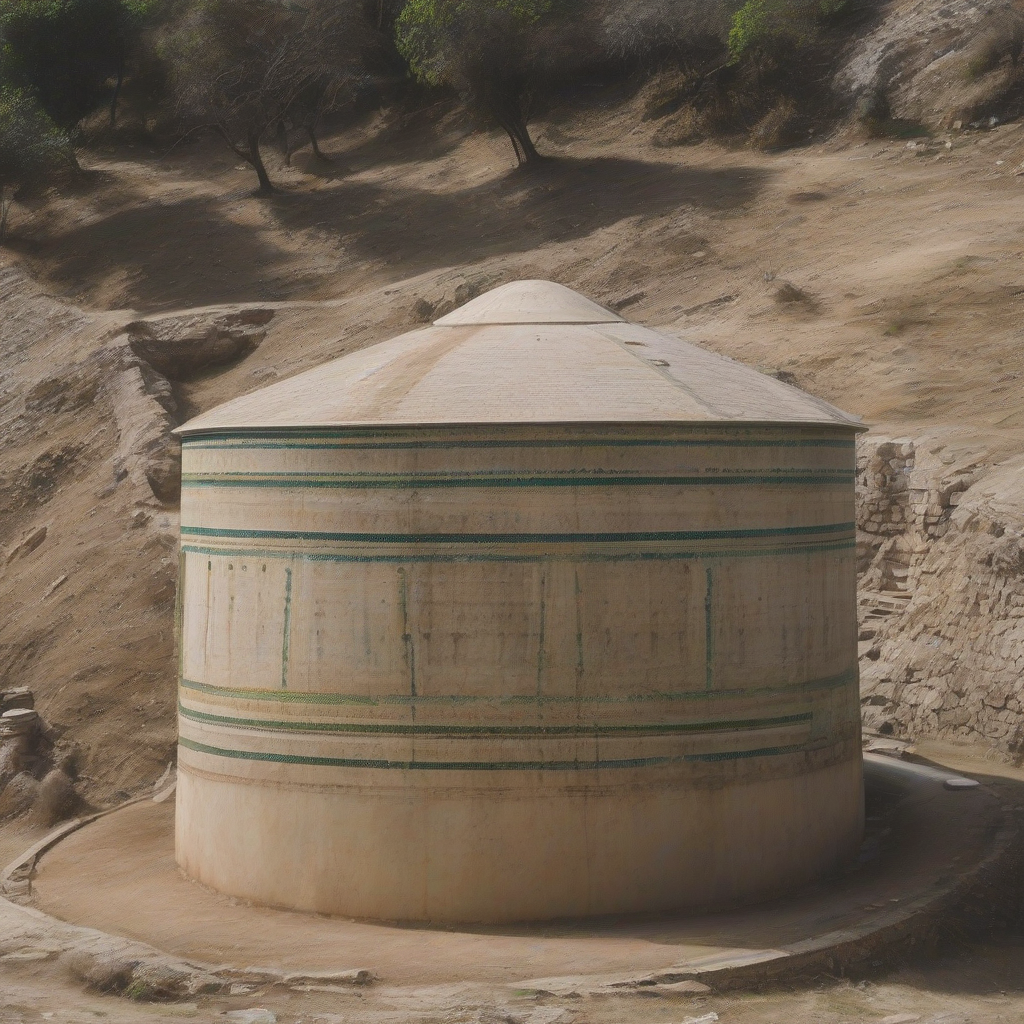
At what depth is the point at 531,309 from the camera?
329 inches

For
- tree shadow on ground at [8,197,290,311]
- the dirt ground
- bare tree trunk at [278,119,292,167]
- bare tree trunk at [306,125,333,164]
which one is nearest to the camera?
the dirt ground

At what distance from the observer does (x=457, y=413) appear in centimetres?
687

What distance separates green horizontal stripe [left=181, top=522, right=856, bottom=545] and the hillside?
374 centimetres

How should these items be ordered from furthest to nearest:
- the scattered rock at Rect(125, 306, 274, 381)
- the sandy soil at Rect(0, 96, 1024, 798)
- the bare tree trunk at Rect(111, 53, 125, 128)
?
the bare tree trunk at Rect(111, 53, 125, 128) < the scattered rock at Rect(125, 306, 274, 381) < the sandy soil at Rect(0, 96, 1024, 798)

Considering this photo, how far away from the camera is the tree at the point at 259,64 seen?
90.4ft

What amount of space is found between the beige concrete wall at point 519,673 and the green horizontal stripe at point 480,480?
0.04 ft

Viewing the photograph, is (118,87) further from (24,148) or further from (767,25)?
(767,25)

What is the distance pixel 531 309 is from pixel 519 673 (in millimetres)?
2544

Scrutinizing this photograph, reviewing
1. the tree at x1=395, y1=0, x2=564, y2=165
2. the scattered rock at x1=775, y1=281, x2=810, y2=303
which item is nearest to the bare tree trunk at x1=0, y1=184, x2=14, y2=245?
the tree at x1=395, y1=0, x2=564, y2=165

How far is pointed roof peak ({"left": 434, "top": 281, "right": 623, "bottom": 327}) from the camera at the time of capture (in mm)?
8289

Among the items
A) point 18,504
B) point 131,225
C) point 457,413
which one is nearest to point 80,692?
point 18,504

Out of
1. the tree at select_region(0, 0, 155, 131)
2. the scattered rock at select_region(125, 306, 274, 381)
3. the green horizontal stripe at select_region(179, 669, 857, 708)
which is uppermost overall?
the tree at select_region(0, 0, 155, 131)

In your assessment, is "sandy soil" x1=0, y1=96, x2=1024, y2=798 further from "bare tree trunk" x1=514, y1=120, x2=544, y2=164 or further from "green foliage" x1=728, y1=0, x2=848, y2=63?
"green foliage" x1=728, y1=0, x2=848, y2=63

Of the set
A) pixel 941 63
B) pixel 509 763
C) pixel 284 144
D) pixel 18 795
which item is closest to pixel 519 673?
pixel 509 763
